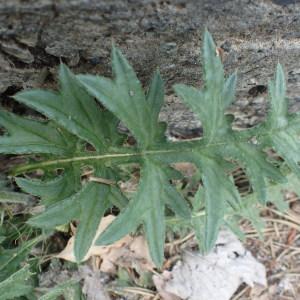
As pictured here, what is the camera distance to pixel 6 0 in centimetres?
115

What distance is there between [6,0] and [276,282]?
1.69m

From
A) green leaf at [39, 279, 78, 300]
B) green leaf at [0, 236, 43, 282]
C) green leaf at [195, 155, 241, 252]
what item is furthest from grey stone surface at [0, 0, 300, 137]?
green leaf at [39, 279, 78, 300]

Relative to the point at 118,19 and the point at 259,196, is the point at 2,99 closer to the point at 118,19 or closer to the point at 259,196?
the point at 118,19

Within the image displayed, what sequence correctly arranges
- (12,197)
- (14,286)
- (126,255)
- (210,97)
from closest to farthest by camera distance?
1. (210,97)
2. (14,286)
3. (12,197)
4. (126,255)

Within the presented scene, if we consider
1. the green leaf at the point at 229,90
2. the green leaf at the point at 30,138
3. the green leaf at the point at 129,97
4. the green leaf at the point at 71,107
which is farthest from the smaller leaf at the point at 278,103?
the green leaf at the point at 30,138

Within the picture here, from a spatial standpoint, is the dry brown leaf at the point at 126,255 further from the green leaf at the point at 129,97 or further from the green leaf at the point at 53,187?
the green leaf at the point at 129,97

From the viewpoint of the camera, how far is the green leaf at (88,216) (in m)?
1.37

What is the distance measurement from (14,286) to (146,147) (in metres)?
0.65

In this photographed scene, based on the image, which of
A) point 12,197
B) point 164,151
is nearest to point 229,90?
point 164,151

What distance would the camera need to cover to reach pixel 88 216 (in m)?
1.38

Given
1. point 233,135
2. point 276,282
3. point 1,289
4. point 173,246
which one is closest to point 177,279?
point 173,246

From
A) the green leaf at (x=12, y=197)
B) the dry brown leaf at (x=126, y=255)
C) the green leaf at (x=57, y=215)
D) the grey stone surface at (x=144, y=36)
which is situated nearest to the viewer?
the grey stone surface at (x=144, y=36)

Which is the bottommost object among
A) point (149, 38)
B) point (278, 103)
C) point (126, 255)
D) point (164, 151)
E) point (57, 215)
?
point (126, 255)

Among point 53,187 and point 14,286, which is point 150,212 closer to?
point 53,187
